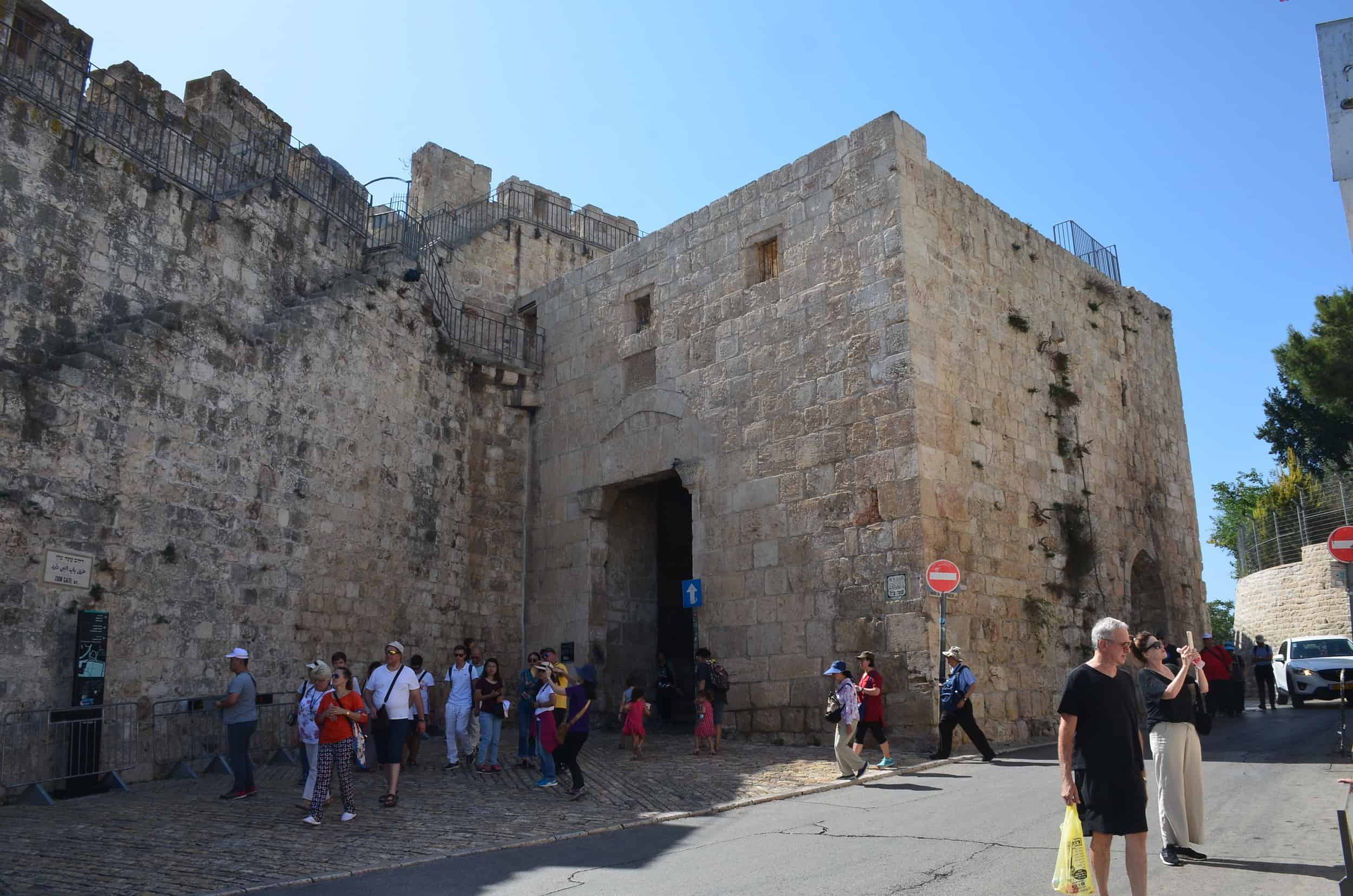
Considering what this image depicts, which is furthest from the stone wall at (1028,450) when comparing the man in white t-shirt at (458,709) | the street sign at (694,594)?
the man in white t-shirt at (458,709)

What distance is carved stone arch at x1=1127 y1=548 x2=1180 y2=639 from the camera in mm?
16438

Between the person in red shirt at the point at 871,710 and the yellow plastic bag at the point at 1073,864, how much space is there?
6.25m

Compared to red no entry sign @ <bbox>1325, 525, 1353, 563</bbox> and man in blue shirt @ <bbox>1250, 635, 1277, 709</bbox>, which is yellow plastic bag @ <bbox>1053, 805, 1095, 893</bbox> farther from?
man in blue shirt @ <bbox>1250, 635, 1277, 709</bbox>

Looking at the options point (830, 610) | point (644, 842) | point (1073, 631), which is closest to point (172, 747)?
point (644, 842)

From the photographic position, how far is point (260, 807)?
29.6 ft

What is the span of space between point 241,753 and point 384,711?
144cm

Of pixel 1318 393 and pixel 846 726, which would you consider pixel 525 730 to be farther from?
pixel 1318 393

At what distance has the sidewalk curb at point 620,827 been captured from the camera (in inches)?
246

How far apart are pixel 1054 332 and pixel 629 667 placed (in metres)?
8.45

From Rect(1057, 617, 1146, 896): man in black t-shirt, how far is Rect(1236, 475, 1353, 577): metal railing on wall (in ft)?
84.5

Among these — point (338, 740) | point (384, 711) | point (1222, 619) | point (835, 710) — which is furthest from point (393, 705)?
point (1222, 619)

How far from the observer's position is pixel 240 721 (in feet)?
31.7

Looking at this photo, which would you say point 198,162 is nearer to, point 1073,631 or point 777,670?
point 777,670

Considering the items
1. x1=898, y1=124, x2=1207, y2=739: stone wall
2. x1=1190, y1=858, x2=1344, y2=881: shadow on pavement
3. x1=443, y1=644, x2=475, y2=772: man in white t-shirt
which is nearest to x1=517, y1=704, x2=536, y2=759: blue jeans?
x1=443, y1=644, x2=475, y2=772: man in white t-shirt
